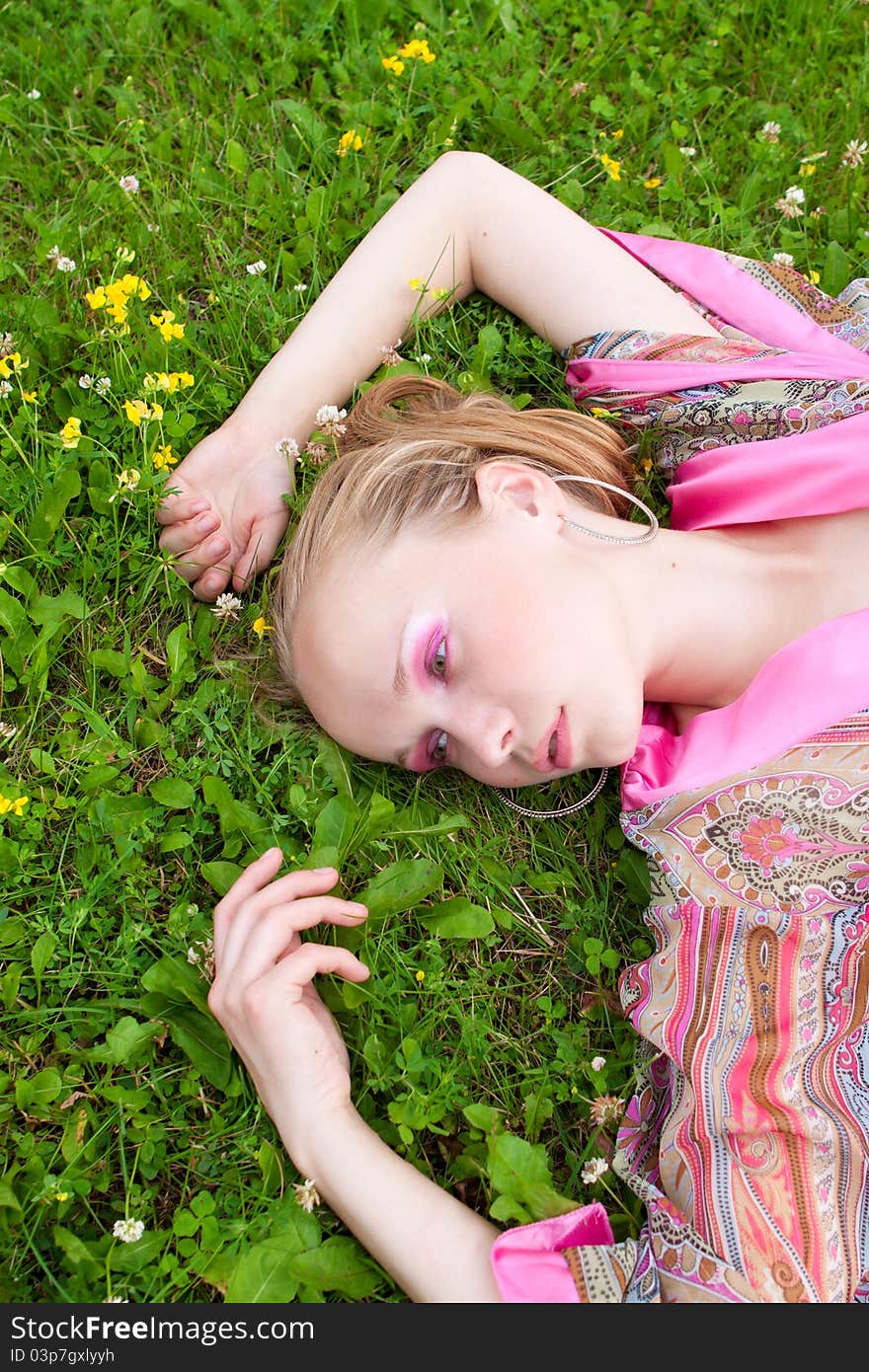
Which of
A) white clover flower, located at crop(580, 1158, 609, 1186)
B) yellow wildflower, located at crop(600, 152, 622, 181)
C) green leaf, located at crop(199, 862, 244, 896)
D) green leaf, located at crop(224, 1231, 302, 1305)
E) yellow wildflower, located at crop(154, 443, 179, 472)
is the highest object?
yellow wildflower, located at crop(600, 152, 622, 181)

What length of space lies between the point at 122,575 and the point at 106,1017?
1291 millimetres

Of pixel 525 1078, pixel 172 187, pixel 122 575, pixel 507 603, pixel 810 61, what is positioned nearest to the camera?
pixel 507 603

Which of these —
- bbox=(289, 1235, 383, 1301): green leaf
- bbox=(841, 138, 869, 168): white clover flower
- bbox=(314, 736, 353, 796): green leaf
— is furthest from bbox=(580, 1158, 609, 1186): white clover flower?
bbox=(841, 138, 869, 168): white clover flower

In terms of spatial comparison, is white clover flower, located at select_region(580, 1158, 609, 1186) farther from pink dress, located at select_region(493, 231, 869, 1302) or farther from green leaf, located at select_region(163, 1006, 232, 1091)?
green leaf, located at select_region(163, 1006, 232, 1091)

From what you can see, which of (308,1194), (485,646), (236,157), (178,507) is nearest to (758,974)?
(485,646)

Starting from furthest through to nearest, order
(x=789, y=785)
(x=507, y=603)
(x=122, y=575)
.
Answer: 1. (x=122, y=575)
2. (x=789, y=785)
3. (x=507, y=603)

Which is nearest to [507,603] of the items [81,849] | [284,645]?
[284,645]

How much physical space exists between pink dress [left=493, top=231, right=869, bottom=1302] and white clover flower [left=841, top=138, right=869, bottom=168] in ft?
4.22

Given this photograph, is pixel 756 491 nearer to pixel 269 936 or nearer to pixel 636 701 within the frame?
pixel 636 701

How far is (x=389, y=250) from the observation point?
3568mm

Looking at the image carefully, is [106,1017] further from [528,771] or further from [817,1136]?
[817,1136]

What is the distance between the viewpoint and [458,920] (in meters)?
3.12

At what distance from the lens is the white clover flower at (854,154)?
409cm

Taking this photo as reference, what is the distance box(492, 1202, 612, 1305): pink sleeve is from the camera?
252 centimetres
